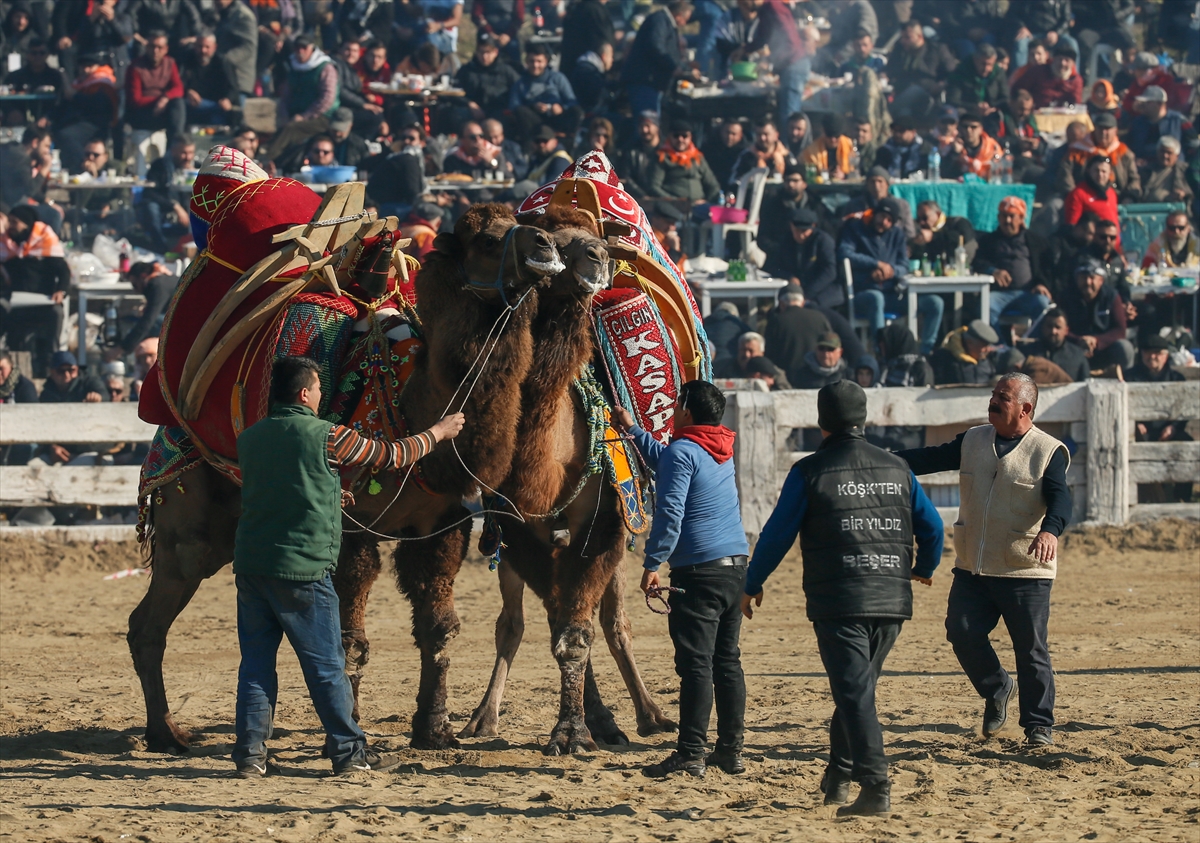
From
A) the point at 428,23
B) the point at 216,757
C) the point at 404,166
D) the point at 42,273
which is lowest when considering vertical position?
the point at 216,757

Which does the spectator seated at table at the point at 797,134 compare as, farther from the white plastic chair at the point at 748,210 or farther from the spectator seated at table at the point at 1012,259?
the spectator seated at table at the point at 1012,259

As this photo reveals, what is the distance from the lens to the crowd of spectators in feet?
49.5

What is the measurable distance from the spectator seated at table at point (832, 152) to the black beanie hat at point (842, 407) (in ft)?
41.6

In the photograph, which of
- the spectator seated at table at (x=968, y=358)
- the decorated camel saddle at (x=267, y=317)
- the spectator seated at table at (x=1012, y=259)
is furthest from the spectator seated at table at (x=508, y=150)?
the decorated camel saddle at (x=267, y=317)

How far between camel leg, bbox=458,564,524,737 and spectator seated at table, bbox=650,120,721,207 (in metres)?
10.4

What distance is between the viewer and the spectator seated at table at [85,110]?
18578mm

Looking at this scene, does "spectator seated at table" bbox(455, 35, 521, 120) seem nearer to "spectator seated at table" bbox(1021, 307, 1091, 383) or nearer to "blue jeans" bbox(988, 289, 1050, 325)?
"blue jeans" bbox(988, 289, 1050, 325)

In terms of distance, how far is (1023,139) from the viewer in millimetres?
18953

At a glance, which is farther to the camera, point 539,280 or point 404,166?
point 404,166

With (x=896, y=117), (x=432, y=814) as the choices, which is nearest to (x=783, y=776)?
(x=432, y=814)

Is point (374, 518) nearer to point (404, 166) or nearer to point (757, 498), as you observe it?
point (757, 498)

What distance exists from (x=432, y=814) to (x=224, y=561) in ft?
7.88

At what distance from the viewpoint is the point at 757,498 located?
1199 centimetres

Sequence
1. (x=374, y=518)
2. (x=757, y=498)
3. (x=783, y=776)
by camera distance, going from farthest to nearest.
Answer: (x=757, y=498) → (x=374, y=518) → (x=783, y=776)
